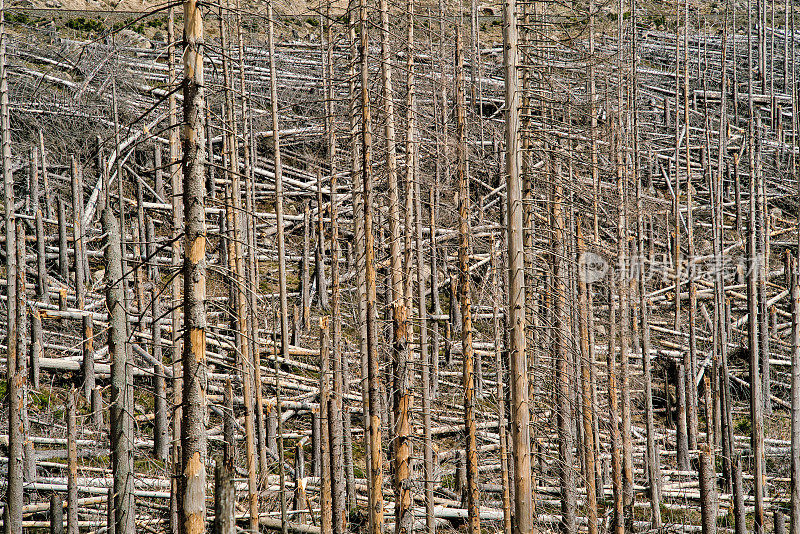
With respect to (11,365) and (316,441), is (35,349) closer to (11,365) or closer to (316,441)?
(11,365)

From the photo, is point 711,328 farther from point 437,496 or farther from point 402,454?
point 402,454

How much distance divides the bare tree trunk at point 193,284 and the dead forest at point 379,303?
3 cm

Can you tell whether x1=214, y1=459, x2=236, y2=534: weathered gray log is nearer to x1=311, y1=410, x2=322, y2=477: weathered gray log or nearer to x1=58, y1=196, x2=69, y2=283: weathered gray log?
x1=311, y1=410, x2=322, y2=477: weathered gray log

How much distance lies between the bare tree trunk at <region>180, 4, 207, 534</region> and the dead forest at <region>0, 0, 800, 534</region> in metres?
0.03

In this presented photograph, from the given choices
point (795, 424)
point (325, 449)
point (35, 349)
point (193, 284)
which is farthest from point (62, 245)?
point (795, 424)

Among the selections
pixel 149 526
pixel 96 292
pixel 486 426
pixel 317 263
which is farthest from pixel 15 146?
pixel 486 426

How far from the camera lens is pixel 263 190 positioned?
29.6m

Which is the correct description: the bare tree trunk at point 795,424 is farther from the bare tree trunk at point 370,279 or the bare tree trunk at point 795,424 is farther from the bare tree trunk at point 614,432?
the bare tree trunk at point 370,279

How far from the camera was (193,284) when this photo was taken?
29.1 feet

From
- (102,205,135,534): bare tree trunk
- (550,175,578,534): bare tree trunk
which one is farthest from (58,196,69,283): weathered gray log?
(550,175,578,534): bare tree trunk

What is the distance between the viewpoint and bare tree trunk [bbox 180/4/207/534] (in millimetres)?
8711

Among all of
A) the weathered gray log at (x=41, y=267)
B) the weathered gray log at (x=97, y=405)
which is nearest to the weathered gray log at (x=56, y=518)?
the weathered gray log at (x=97, y=405)

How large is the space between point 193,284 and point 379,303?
42.1 feet

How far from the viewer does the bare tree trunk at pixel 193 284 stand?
8711 millimetres
